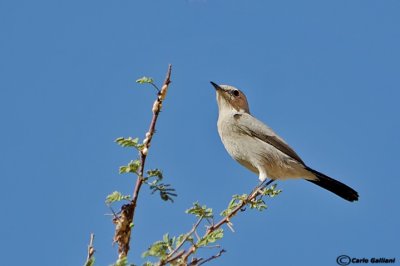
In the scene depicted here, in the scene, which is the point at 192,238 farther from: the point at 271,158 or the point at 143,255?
the point at 271,158

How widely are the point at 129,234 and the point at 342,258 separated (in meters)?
3.15

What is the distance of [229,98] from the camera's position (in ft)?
31.6

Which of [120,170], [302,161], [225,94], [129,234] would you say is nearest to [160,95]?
[120,170]

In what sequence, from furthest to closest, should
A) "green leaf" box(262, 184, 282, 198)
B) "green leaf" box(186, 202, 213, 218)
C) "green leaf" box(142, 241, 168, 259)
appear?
1. "green leaf" box(262, 184, 282, 198)
2. "green leaf" box(186, 202, 213, 218)
3. "green leaf" box(142, 241, 168, 259)

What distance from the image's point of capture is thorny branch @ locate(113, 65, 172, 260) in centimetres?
291

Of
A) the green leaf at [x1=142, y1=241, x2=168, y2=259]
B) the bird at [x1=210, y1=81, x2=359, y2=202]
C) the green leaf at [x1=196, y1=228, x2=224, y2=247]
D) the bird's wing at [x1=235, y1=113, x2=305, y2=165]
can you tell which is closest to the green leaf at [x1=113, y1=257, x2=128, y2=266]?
the green leaf at [x1=142, y1=241, x2=168, y2=259]

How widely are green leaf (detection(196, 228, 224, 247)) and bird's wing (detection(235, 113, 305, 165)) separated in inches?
203

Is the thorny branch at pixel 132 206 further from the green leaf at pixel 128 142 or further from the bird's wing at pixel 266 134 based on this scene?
the bird's wing at pixel 266 134

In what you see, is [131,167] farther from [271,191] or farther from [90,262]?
[271,191]

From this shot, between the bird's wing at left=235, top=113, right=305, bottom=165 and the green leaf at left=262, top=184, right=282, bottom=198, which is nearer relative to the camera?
the green leaf at left=262, top=184, right=282, bottom=198

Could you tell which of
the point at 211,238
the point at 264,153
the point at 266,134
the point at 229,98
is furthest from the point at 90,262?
the point at 229,98

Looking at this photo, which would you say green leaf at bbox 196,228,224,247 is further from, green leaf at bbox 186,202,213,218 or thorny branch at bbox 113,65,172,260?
thorny branch at bbox 113,65,172,260

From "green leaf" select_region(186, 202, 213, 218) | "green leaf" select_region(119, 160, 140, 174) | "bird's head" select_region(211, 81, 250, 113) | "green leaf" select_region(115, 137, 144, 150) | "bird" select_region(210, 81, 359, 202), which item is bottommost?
"green leaf" select_region(186, 202, 213, 218)

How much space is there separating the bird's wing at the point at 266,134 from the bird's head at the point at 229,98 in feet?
2.39
